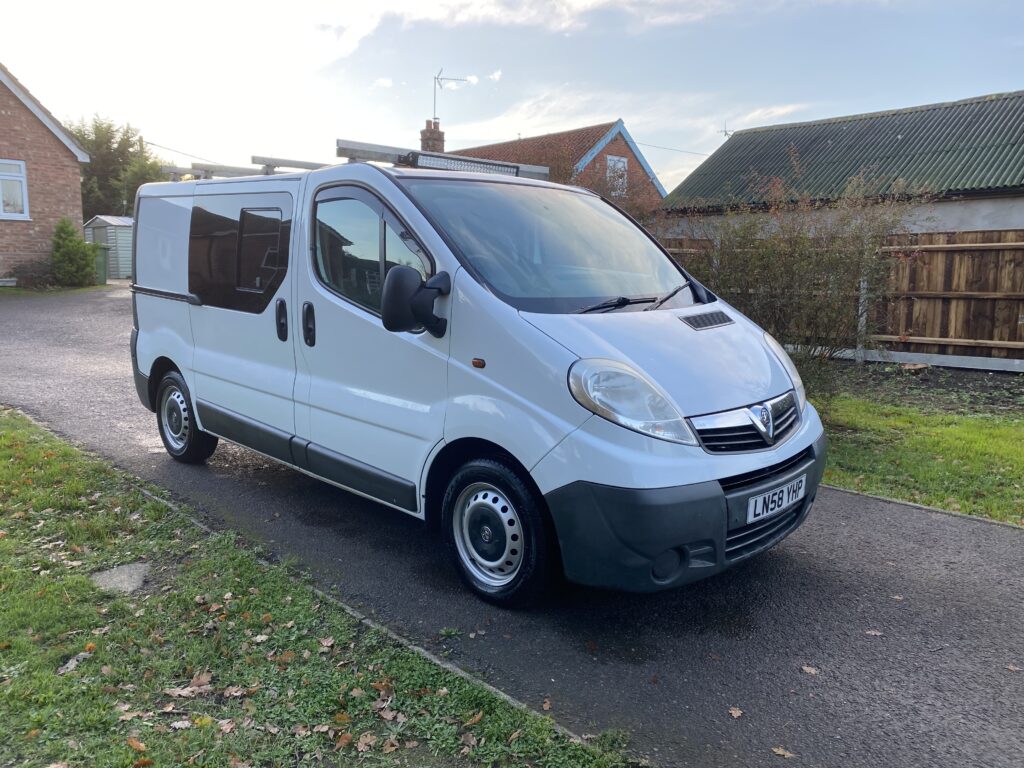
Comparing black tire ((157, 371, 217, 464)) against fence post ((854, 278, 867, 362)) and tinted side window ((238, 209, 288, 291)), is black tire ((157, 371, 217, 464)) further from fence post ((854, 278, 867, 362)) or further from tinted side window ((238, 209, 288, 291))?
fence post ((854, 278, 867, 362))

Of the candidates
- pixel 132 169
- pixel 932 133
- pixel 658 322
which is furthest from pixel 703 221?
pixel 132 169

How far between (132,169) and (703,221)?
48.7 meters

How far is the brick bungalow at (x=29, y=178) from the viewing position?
24.0 meters

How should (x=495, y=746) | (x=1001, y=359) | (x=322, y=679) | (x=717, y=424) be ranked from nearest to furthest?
(x=495, y=746) → (x=322, y=679) → (x=717, y=424) → (x=1001, y=359)

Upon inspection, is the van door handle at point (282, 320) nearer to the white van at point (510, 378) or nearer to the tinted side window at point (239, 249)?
the white van at point (510, 378)

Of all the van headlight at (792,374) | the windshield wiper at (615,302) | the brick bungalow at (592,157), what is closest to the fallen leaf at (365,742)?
the windshield wiper at (615,302)

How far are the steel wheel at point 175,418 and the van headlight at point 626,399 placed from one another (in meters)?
4.15

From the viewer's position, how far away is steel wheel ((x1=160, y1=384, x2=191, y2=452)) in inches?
255

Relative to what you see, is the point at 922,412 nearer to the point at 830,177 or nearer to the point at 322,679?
the point at 322,679

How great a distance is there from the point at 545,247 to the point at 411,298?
93 cm

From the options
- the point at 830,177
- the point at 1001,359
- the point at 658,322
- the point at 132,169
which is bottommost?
the point at 1001,359

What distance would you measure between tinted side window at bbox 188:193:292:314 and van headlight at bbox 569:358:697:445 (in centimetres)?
242

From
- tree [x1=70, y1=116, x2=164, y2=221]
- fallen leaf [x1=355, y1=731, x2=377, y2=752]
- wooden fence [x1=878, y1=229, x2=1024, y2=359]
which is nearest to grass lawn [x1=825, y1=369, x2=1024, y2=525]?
wooden fence [x1=878, y1=229, x2=1024, y2=359]

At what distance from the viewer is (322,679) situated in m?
3.33
